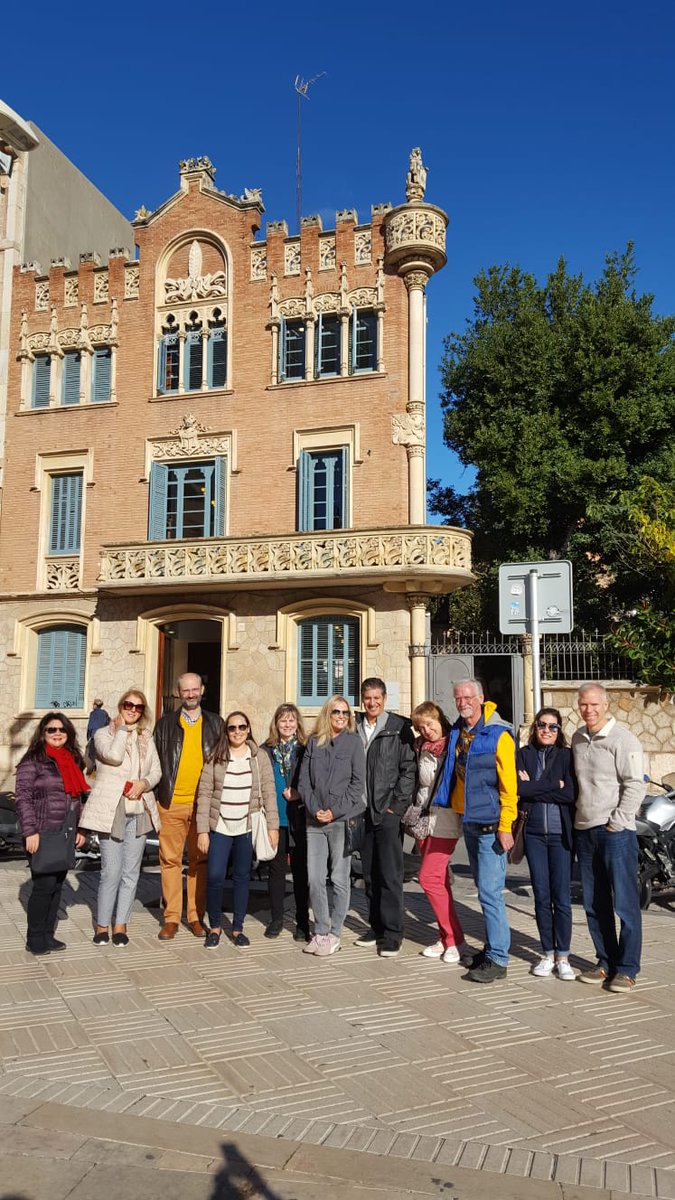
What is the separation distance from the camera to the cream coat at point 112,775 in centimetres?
705

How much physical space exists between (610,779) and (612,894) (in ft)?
2.51

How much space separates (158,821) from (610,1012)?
3.78 metres

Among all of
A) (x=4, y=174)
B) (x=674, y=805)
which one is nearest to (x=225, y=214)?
(x=4, y=174)

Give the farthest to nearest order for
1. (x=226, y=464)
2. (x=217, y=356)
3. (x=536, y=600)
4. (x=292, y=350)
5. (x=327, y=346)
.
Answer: (x=217, y=356)
(x=292, y=350)
(x=226, y=464)
(x=327, y=346)
(x=536, y=600)

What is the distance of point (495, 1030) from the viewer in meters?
5.13

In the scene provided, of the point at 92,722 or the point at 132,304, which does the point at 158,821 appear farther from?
the point at 132,304

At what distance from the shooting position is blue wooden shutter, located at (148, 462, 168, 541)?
69.6 ft

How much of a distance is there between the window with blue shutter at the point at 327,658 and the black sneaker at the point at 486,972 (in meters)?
13.6

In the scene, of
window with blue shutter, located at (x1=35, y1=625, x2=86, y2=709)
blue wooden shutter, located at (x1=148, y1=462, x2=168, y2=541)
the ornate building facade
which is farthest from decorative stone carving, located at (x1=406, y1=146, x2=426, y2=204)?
window with blue shutter, located at (x1=35, y1=625, x2=86, y2=709)

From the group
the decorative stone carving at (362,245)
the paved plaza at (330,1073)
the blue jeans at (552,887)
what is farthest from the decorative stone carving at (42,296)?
the blue jeans at (552,887)

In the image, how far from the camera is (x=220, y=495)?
21.0 meters

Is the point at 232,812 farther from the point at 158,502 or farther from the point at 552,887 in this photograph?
the point at 158,502

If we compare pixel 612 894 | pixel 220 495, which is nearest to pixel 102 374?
pixel 220 495

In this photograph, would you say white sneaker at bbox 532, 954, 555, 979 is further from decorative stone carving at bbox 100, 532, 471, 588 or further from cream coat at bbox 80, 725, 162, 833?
decorative stone carving at bbox 100, 532, 471, 588
